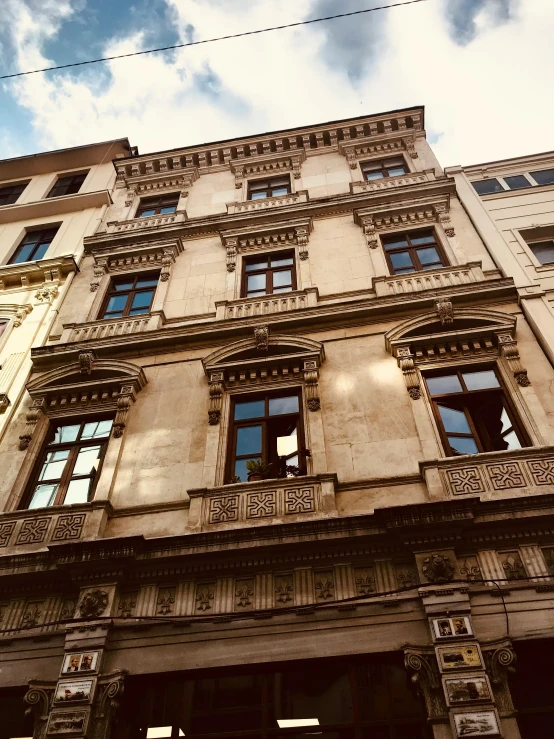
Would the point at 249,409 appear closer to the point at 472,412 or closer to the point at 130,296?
the point at 472,412

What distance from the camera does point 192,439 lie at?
10.5 m

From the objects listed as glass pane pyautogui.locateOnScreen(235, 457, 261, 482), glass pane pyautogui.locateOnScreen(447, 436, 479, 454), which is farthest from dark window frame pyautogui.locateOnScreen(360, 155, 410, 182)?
glass pane pyautogui.locateOnScreen(235, 457, 261, 482)

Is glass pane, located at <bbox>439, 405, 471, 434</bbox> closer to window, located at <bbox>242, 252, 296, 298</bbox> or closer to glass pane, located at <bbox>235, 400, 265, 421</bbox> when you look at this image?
glass pane, located at <bbox>235, 400, 265, 421</bbox>

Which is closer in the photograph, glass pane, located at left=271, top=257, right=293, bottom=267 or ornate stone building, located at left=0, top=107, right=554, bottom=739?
ornate stone building, located at left=0, top=107, right=554, bottom=739

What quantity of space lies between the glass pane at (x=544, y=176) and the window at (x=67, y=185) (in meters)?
15.4

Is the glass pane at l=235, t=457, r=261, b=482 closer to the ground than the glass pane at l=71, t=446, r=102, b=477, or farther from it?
closer to the ground

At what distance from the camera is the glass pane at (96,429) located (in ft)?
36.9

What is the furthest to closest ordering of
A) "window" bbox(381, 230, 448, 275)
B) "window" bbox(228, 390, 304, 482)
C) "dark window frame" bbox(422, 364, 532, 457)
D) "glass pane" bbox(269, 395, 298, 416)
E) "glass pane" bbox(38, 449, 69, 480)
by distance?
"window" bbox(381, 230, 448, 275) → "glass pane" bbox(269, 395, 298, 416) → "glass pane" bbox(38, 449, 69, 480) → "window" bbox(228, 390, 304, 482) → "dark window frame" bbox(422, 364, 532, 457)

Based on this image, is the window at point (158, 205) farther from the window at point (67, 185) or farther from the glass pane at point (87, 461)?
the glass pane at point (87, 461)

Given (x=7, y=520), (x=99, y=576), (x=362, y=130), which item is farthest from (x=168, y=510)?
(x=362, y=130)

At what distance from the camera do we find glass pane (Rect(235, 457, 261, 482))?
995cm

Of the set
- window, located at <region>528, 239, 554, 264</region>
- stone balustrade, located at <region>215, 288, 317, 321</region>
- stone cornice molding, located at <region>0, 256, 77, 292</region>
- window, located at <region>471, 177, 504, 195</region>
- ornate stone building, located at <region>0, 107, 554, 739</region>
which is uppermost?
window, located at <region>471, 177, 504, 195</region>

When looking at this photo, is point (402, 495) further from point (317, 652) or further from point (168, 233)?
point (168, 233)

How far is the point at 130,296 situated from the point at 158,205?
17.3 feet
